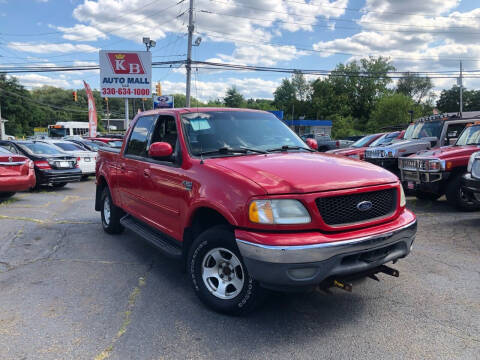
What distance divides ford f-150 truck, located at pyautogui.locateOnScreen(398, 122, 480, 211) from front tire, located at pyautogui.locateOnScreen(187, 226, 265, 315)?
609 cm

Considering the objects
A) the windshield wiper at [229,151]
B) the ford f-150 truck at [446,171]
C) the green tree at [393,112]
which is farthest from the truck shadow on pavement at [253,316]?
the green tree at [393,112]

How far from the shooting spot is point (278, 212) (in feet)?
9.61

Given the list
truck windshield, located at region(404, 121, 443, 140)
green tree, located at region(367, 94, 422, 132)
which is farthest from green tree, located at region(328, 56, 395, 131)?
truck windshield, located at region(404, 121, 443, 140)

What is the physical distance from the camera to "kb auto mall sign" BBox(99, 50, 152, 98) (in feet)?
81.1

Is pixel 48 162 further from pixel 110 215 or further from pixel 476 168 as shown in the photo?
pixel 476 168

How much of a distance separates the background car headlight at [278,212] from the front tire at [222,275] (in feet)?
1.16

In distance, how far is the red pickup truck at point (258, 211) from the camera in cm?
287

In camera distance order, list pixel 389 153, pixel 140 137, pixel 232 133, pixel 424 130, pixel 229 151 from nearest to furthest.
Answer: pixel 229 151, pixel 232 133, pixel 140 137, pixel 389 153, pixel 424 130

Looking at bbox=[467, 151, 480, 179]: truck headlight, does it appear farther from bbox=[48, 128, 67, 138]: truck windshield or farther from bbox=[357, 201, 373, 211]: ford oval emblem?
bbox=[48, 128, 67, 138]: truck windshield

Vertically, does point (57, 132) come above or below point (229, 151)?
above

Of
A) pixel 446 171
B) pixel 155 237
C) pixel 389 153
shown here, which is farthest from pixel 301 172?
pixel 389 153

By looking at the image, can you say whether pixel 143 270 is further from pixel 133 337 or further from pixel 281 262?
pixel 281 262

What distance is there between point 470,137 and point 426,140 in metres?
1.97

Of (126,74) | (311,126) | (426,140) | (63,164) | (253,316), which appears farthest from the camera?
(311,126)
